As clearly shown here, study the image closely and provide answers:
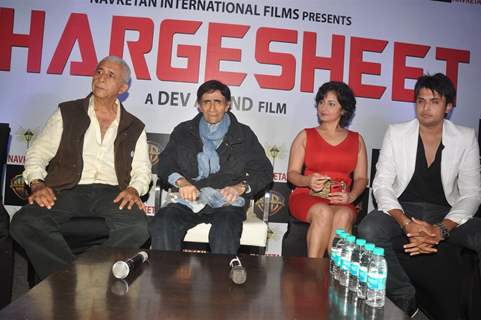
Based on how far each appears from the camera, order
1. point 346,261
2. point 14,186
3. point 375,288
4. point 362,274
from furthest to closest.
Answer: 1. point 14,186
2. point 346,261
3. point 362,274
4. point 375,288

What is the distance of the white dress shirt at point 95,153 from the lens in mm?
2852

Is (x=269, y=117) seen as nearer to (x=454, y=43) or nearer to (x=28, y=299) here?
(x=454, y=43)

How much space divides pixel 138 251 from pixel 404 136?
6.18ft

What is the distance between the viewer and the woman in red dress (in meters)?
2.94

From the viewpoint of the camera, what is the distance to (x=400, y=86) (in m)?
3.97

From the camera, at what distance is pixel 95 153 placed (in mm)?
2914

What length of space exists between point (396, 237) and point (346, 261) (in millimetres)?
1017

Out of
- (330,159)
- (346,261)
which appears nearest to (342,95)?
(330,159)

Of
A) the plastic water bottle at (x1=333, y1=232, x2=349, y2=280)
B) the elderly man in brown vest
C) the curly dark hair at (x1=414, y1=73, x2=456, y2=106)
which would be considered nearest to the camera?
the plastic water bottle at (x1=333, y1=232, x2=349, y2=280)

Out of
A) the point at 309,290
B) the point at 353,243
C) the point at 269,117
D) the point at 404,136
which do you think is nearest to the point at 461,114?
the point at 404,136

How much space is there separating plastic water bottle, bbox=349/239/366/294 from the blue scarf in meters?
1.39

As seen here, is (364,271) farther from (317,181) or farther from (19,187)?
(19,187)

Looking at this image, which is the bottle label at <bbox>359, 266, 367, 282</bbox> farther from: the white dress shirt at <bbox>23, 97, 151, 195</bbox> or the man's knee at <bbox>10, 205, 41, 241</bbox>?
the man's knee at <bbox>10, 205, 41, 241</bbox>

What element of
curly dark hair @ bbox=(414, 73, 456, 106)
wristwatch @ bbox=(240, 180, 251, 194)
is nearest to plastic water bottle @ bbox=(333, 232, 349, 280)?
wristwatch @ bbox=(240, 180, 251, 194)
